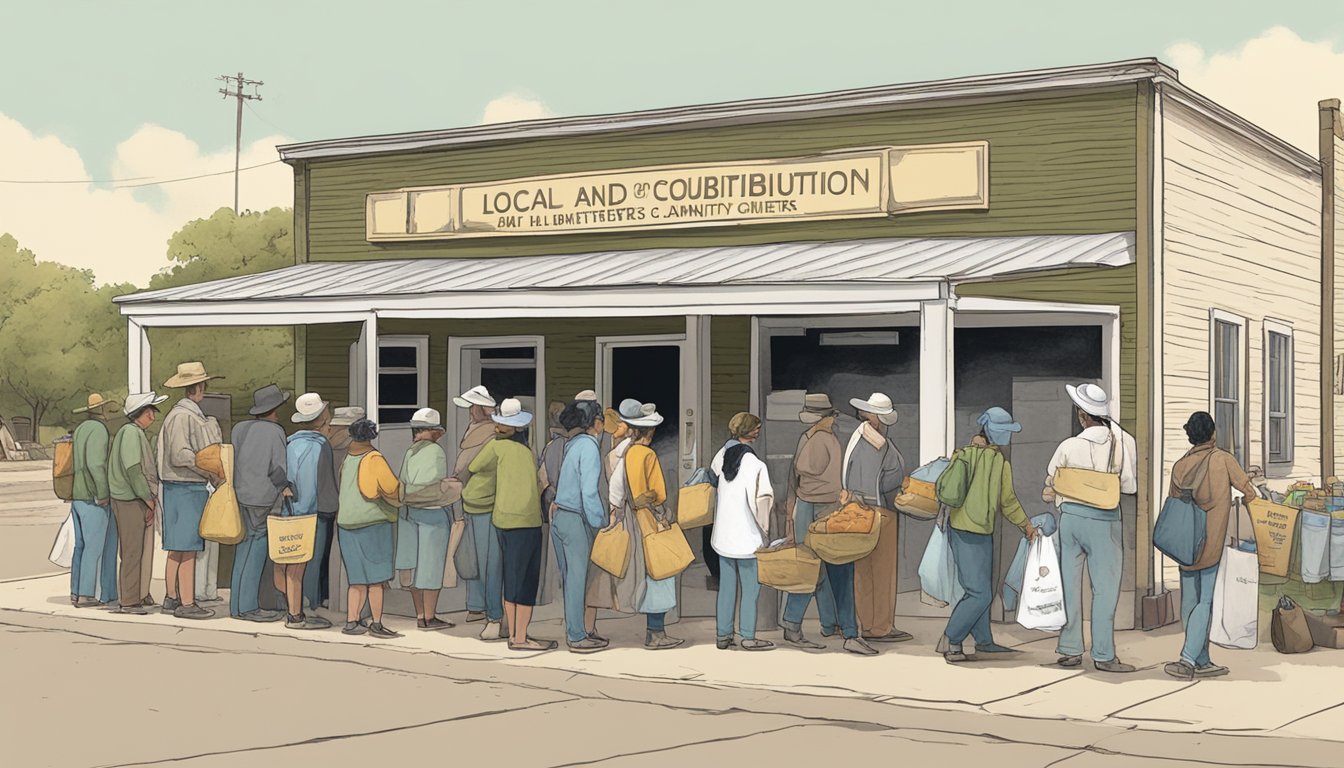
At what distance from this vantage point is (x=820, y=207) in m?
15.2

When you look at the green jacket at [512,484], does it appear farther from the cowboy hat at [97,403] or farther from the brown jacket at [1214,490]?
the brown jacket at [1214,490]

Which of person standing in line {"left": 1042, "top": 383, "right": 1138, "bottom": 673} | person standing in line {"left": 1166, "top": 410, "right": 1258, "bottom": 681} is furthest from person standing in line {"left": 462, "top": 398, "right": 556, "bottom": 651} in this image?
person standing in line {"left": 1166, "top": 410, "right": 1258, "bottom": 681}

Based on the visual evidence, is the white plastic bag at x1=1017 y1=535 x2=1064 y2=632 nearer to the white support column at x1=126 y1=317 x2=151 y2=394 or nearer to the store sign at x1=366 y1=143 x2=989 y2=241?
the store sign at x1=366 y1=143 x2=989 y2=241

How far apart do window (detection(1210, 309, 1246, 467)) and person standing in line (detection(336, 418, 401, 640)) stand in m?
7.31

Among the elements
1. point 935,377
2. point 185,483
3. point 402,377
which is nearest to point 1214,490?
point 935,377

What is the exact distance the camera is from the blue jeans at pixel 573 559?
11.4m

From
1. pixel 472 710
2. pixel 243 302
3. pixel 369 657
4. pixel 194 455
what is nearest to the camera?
pixel 472 710

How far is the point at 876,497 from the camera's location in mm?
11523

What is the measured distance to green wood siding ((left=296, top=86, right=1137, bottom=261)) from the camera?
13.8 metres

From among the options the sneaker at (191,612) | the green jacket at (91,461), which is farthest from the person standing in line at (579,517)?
the green jacket at (91,461)

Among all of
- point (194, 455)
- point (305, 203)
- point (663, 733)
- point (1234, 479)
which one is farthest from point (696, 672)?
point (305, 203)

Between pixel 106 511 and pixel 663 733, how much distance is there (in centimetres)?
705

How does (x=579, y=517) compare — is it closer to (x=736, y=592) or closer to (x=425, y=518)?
(x=736, y=592)

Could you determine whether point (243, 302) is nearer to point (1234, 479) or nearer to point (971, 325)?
point (971, 325)
